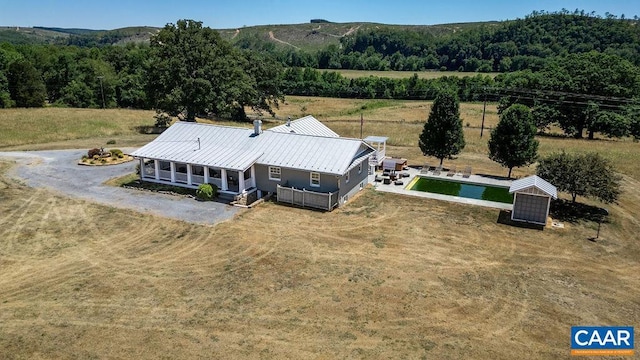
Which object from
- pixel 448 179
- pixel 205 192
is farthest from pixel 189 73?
pixel 448 179

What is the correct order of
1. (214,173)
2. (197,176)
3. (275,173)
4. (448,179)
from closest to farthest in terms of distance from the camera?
(275,173)
(197,176)
(214,173)
(448,179)

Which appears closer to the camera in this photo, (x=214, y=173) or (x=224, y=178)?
(x=224, y=178)

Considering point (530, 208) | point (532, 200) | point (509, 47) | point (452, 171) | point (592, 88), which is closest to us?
point (532, 200)

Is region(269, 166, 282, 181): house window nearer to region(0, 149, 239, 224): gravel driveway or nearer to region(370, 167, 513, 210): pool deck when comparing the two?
region(0, 149, 239, 224): gravel driveway

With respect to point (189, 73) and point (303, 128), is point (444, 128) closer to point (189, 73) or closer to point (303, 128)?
point (303, 128)

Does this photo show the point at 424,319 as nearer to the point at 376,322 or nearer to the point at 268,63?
the point at 376,322

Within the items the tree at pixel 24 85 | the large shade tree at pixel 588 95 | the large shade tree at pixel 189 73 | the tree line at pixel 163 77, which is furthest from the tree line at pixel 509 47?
the tree at pixel 24 85

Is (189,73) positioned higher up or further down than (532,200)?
higher up

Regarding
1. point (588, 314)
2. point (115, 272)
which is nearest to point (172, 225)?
point (115, 272)
